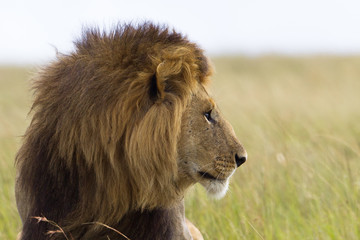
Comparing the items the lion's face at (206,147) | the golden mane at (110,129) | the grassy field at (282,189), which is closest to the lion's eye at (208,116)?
the lion's face at (206,147)

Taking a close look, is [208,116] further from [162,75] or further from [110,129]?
[110,129]

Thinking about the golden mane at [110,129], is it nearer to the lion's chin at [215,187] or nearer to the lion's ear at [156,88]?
the lion's ear at [156,88]

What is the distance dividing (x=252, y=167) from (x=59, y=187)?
312cm

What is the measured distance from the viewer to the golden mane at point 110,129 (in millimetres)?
2766

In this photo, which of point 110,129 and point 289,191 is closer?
point 110,129


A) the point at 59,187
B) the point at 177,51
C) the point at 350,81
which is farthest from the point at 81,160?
the point at 350,81

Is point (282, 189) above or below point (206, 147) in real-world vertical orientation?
below

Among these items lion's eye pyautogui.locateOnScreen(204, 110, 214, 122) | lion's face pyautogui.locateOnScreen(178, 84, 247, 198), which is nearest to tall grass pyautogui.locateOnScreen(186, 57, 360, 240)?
lion's face pyautogui.locateOnScreen(178, 84, 247, 198)

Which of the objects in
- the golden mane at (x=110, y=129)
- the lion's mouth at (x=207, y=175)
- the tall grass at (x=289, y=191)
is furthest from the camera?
the tall grass at (x=289, y=191)

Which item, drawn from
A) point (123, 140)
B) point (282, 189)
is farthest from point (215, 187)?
point (282, 189)

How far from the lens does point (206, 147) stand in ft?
9.44

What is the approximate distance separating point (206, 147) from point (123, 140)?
0.40 m

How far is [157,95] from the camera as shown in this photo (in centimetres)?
284

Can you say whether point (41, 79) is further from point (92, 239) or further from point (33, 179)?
point (92, 239)
